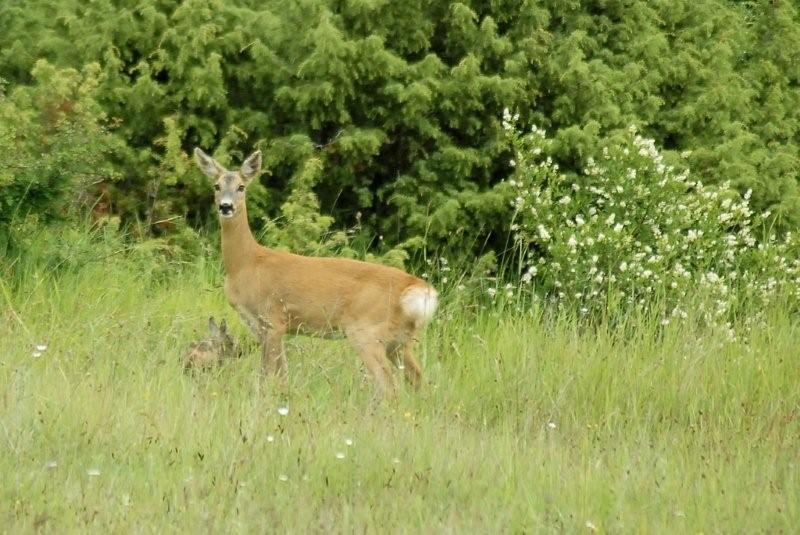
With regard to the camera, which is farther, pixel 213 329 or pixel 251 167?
pixel 251 167

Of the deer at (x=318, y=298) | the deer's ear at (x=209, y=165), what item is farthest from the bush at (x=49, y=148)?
the deer at (x=318, y=298)

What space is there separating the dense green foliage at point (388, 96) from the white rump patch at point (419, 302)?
2.78 m

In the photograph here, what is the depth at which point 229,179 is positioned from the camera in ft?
28.5

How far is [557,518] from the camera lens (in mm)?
5027

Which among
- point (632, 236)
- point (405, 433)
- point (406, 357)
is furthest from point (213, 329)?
point (632, 236)

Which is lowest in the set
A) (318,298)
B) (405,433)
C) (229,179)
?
(318,298)

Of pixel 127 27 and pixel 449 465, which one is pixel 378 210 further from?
pixel 449 465

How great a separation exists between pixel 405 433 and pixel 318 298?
2.41m

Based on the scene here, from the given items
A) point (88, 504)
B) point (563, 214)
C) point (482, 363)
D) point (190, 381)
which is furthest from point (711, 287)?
point (88, 504)

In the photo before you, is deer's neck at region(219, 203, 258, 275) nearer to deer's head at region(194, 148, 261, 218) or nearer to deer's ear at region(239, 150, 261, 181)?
deer's head at region(194, 148, 261, 218)

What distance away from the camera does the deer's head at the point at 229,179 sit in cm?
862

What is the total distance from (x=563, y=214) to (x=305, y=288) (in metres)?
2.52

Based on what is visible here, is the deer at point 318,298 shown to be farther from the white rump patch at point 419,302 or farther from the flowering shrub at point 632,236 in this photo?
the flowering shrub at point 632,236

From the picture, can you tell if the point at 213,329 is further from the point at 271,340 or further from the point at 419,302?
the point at 419,302
